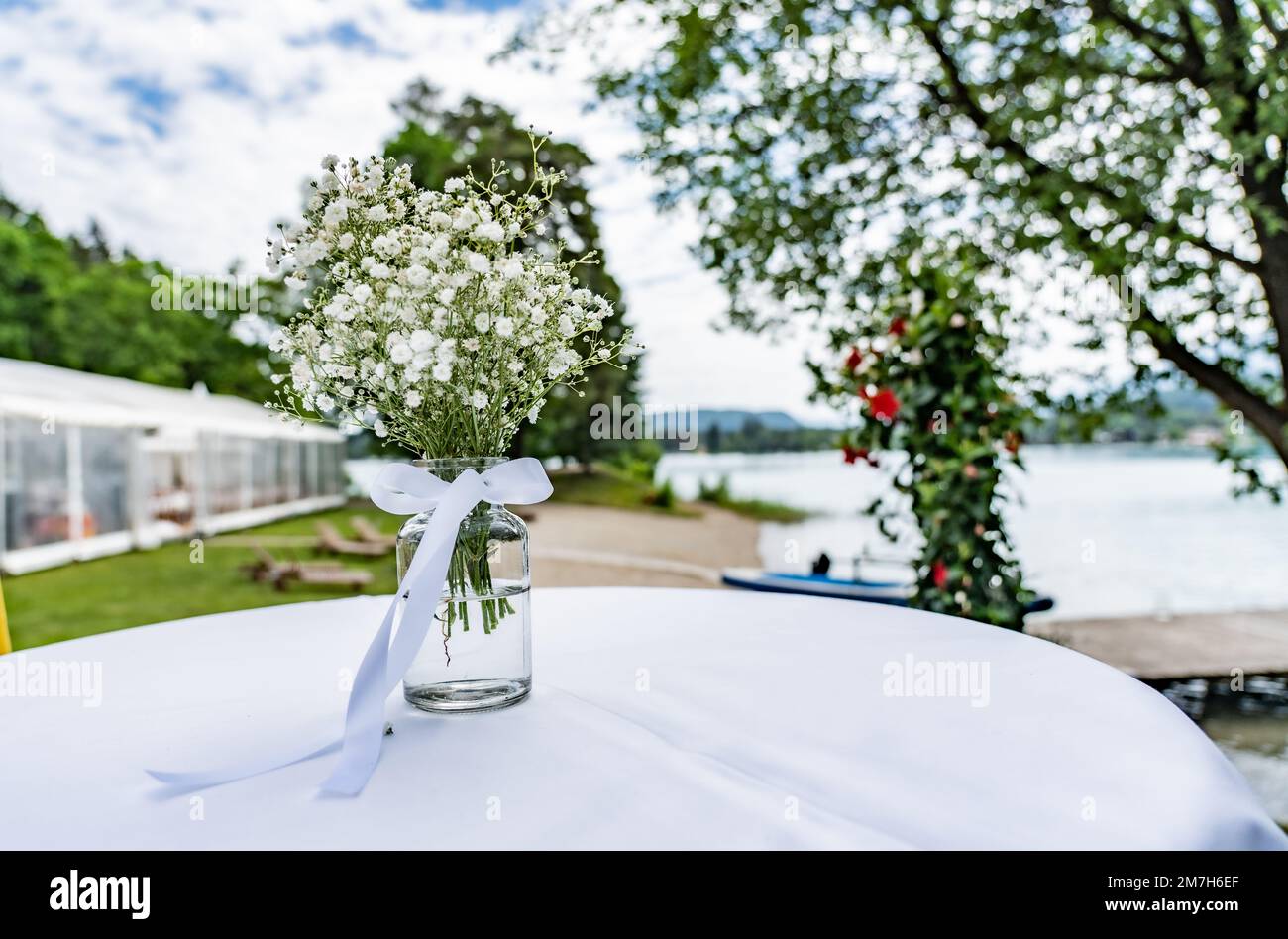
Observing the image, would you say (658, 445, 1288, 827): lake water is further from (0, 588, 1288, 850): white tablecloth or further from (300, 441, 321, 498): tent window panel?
(300, 441, 321, 498): tent window panel

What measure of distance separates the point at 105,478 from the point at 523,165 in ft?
16.4

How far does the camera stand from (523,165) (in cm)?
784

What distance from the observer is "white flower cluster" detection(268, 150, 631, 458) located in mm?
861

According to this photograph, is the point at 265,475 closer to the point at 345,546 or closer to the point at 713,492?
the point at 345,546

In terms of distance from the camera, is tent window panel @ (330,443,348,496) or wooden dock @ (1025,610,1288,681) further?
tent window panel @ (330,443,348,496)

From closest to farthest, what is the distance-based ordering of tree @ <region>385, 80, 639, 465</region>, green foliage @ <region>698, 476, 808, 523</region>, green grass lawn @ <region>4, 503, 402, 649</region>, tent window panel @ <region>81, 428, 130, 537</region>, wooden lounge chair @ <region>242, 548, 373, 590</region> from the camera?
1. green grass lawn @ <region>4, 503, 402, 649</region>
2. wooden lounge chair @ <region>242, 548, 373, 590</region>
3. tree @ <region>385, 80, 639, 465</region>
4. tent window panel @ <region>81, 428, 130, 537</region>
5. green foliage @ <region>698, 476, 808, 523</region>

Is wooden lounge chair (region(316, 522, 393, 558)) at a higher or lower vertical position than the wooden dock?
higher

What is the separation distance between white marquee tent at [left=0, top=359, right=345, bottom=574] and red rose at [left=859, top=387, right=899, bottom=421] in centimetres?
605

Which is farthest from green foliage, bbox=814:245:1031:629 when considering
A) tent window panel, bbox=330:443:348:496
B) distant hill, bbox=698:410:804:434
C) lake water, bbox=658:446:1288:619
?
tent window panel, bbox=330:443:348:496

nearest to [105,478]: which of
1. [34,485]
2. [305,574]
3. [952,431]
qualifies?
[34,485]

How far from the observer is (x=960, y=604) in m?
2.21

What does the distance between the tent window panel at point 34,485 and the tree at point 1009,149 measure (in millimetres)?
5834
